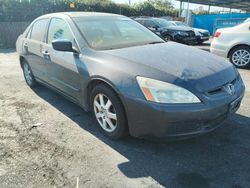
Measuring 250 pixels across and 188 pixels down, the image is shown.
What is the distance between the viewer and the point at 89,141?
362cm

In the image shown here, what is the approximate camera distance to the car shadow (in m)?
2.80

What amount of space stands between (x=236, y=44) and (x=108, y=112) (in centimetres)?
561

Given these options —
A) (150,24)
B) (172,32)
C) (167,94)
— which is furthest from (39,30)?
(150,24)

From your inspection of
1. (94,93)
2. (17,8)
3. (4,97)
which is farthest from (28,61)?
(17,8)

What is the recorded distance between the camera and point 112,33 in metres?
4.25

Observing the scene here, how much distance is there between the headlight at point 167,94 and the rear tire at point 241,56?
559 cm

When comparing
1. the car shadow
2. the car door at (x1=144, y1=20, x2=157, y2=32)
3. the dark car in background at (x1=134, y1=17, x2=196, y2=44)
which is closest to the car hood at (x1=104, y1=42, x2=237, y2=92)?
the car shadow

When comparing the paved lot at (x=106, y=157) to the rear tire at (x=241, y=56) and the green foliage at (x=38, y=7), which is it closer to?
the rear tire at (x=241, y=56)

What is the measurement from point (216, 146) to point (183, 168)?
67 centimetres

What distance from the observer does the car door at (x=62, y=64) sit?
155 inches

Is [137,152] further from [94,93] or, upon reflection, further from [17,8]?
[17,8]

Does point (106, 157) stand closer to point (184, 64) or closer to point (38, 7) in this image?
point (184, 64)

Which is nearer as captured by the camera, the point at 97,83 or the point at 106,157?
the point at 106,157

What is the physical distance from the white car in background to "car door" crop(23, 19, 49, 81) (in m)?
5.09
